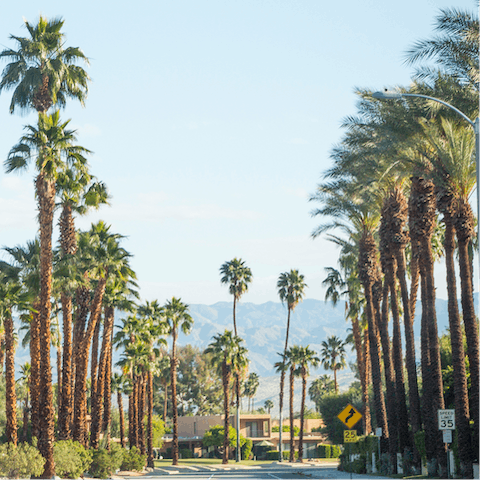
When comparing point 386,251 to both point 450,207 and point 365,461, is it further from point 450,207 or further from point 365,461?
point 365,461

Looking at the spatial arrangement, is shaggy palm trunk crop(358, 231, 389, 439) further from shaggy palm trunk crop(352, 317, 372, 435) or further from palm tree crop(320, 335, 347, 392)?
palm tree crop(320, 335, 347, 392)

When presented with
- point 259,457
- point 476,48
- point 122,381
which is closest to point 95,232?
point 476,48

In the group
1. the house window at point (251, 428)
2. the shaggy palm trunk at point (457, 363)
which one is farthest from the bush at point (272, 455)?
the shaggy palm trunk at point (457, 363)

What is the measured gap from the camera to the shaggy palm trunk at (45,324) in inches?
1067

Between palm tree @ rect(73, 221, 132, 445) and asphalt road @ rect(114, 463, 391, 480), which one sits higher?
palm tree @ rect(73, 221, 132, 445)

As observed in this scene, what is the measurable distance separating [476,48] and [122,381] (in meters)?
51.5

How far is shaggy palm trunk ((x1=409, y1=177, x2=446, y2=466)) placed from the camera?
106ft

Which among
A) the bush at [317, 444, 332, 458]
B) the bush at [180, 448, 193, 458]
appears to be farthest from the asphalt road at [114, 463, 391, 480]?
the bush at [180, 448, 193, 458]

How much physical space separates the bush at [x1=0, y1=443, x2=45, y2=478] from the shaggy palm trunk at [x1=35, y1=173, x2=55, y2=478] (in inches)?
28.9

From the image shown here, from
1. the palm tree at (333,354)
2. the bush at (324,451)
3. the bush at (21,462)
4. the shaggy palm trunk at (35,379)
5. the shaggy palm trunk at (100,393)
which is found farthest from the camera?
the palm tree at (333,354)

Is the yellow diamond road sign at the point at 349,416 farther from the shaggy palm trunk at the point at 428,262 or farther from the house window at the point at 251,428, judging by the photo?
the house window at the point at 251,428

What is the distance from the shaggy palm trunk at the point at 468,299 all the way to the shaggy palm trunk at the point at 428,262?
3.20 metres

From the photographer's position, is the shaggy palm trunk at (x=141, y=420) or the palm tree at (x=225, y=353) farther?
the palm tree at (x=225, y=353)

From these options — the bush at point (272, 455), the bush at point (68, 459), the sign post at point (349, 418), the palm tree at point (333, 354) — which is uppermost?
the palm tree at point (333, 354)
